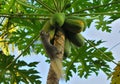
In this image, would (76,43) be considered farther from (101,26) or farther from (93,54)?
(101,26)

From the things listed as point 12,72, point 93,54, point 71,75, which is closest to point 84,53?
point 93,54

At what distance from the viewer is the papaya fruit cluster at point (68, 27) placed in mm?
3828

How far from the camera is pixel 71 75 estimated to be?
552 centimetres

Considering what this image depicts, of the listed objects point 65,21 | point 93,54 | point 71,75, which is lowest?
point 71,75

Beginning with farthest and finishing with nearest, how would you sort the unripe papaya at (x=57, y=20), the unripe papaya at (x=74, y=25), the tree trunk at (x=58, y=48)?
the unripe papaya at (x=74, y=25) < the unripe papaya at (x=57, y=20) < the tree trunk at (x=58, y=48)

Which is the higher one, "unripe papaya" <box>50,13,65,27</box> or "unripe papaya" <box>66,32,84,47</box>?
"unripe papaya" <box>50,13,65,27</box>

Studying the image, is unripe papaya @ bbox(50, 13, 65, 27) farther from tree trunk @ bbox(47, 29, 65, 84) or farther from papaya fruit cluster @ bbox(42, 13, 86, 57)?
tree trunk @ bbox(47, 29, 65, 84)

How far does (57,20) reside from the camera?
3.79 meters

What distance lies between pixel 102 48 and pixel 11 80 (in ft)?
4.25

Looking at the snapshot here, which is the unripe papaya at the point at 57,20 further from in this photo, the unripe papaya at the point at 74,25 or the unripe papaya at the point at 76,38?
the unripe papaya at the point at 76,38

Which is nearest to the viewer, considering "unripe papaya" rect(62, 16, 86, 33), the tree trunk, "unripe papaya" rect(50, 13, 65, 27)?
the tree trunk

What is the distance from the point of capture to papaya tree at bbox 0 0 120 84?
354 centimetres

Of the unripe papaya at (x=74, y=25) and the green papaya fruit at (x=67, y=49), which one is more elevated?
the unripe papaya at (x=74, y=25)

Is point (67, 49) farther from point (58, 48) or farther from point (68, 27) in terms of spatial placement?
point (58, 48)
